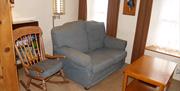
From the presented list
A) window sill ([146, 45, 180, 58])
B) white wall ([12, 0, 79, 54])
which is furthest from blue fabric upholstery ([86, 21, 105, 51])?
window sill ([146, 45, 180, 58])

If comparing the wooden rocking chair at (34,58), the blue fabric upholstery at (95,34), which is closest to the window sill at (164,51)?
the blue fabric upholstery at (95,34)

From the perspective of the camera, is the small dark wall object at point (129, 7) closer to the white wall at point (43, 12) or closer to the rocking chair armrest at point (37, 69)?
the white wall at point (43, 12)

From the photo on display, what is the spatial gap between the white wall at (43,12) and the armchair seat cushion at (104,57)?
1.08m

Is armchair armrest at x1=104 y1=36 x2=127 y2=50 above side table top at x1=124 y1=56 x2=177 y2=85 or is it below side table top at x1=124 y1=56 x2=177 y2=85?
above

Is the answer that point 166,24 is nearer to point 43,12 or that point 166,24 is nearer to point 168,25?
point 168,25

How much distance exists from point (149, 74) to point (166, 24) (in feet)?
4.42

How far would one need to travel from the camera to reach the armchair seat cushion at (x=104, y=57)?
8.61ft

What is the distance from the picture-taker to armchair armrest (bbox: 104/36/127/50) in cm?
321

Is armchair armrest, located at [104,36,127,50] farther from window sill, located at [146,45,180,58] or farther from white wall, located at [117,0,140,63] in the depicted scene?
window sill, located at [146,45,180,58]

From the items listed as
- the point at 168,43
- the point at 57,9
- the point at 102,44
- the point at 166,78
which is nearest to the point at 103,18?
the point at 102,44

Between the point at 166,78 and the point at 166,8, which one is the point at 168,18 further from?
the point at 166,78

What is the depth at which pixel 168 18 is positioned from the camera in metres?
3.12

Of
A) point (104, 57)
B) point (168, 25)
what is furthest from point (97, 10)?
point (168, 25)

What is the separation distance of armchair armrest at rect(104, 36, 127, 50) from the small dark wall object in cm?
57
